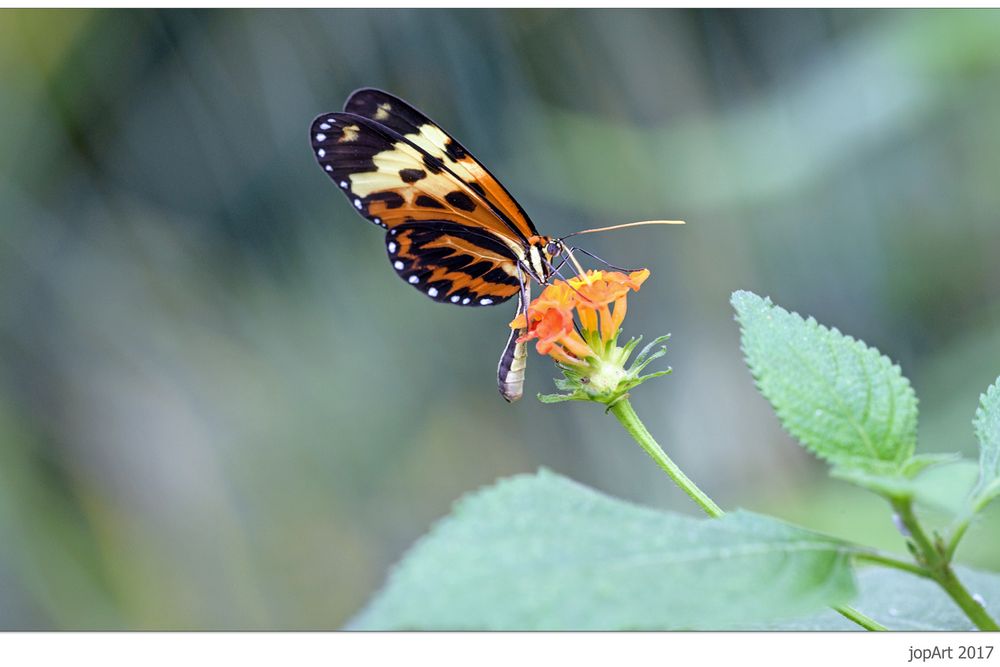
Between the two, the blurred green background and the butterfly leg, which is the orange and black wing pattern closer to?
the butterfly leg

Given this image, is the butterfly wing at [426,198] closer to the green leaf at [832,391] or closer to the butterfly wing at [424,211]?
the butterfly wing at [424,211]

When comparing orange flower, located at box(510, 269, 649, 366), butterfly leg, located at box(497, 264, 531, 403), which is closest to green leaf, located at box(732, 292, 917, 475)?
orange flower, located at box(510, 269, 649, 366)

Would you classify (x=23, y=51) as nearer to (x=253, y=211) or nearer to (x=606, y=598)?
(x=253, y=211)

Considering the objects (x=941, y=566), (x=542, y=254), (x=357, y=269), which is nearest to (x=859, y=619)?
(x=941, y=566)

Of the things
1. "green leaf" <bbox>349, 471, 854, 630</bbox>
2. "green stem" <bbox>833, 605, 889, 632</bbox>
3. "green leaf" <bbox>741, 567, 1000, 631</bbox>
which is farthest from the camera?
"green leaf" <bbox>741, 567, 1000, 631</bbox>

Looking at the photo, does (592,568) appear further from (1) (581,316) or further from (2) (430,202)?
(2) (430,202)

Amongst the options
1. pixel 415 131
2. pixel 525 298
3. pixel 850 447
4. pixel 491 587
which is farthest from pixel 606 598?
pixel 415 131
